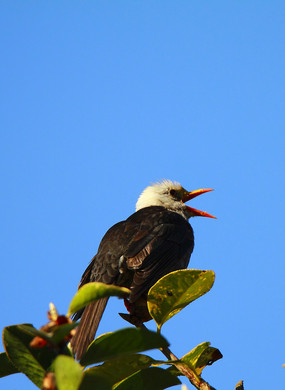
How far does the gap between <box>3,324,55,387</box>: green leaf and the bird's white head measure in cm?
506

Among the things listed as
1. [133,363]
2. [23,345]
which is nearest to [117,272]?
[133,363]

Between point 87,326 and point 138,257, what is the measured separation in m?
1.03

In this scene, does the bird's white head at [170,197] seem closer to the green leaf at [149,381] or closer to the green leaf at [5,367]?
the green leaf at [149,381]

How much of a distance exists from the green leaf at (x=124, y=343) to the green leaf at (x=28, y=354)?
0.43 ft

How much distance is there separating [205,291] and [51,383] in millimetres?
1325

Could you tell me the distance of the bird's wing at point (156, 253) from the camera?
439cm

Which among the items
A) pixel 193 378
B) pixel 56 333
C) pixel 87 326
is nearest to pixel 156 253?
pixel 87 326

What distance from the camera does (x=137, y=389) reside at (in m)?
1.83

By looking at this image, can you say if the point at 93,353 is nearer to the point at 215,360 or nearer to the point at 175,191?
the point at 215,360

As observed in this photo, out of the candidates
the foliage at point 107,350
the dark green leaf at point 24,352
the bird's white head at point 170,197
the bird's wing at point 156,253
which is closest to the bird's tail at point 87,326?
the bird's wing at point 156,253

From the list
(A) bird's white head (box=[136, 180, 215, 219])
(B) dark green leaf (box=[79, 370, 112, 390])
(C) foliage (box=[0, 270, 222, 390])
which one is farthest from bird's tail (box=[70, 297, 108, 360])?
(A) bird's white head (box=[136, 180, 215, 219])

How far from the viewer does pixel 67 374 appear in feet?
3.73

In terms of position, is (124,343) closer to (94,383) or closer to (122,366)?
(94,383)

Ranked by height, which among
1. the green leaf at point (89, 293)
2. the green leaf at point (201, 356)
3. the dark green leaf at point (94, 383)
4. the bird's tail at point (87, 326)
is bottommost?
the dark green leaf at point (94, 383)
